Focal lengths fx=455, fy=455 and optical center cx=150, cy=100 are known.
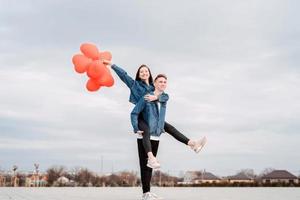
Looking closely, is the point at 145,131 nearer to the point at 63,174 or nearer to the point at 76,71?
the point at 76,71

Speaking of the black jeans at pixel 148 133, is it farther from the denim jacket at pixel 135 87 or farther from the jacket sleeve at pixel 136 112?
the denim jacket at pixel 135 87

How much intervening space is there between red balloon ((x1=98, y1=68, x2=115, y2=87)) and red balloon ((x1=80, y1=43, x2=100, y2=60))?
0.99ft

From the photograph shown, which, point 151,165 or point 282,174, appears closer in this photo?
point 151,165

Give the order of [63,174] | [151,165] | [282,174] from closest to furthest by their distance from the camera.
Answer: [151,165]
[63,174]
[282,174]

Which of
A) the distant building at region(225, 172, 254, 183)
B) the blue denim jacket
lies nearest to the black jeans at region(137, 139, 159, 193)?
the blue denim jacket

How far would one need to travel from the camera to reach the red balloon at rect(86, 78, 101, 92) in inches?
286

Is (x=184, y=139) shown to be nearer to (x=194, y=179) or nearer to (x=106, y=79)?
(x=106, y=79)

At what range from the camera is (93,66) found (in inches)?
278

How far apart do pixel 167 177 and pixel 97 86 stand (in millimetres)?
26694

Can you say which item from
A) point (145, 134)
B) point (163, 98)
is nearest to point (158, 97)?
point (163, 98)

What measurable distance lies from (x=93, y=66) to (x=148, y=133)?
1388 mm

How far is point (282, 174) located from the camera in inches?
3241

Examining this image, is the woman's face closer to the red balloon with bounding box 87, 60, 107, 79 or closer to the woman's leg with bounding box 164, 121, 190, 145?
the red balloon with bounding box 87, 60, 107, 79

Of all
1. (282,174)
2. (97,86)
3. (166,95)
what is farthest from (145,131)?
(282,174)
